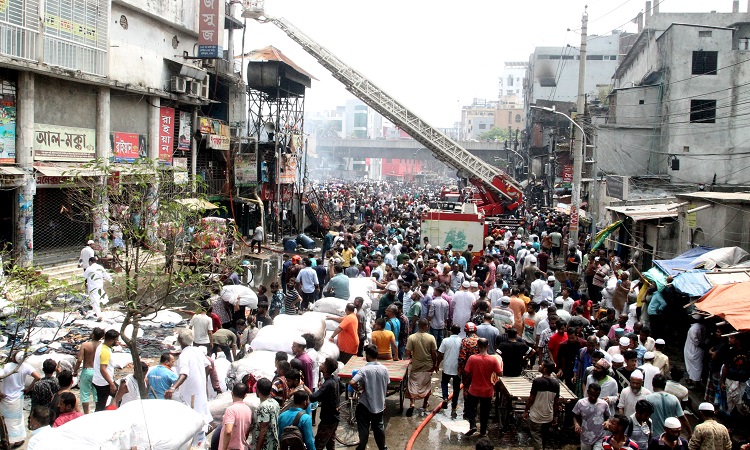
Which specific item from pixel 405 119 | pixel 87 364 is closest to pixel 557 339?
pixel 87 364

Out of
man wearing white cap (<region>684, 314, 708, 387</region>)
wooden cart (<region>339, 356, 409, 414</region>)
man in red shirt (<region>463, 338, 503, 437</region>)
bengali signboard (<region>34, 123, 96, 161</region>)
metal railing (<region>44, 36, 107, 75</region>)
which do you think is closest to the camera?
man in red shirt (<region>463, 338, 503, 437</region>)

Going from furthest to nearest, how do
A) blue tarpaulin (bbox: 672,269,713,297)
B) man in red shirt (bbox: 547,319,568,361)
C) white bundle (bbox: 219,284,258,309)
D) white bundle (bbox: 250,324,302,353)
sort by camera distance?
white bundle (bbox: 219,284,258,309)
blue tarpaulin (bbox: 672,269,713,297)
white bundle (bbox: 250,324,302,353)
man in red shirt (bbox: 547,319,568,361)

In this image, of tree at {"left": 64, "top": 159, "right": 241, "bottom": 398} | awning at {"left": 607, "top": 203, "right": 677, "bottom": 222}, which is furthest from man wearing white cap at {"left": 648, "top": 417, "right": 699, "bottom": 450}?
awning at {"left": 607, "top": 203, "right": 677, "bottom": 222}

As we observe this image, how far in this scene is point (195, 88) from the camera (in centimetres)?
2417

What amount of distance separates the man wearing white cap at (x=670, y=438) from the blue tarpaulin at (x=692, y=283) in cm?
430

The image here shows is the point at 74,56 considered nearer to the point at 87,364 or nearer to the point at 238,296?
the point at 238,296

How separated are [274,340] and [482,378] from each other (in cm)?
305

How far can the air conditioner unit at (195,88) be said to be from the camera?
23984mm

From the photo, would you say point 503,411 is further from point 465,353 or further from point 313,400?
point 313,400

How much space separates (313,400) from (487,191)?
21923 mm

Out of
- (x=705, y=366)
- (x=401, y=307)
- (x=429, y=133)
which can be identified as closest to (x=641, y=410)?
(x=705, y=366)

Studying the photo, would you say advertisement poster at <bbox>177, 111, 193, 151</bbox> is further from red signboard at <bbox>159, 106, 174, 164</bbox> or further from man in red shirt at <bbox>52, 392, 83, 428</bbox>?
man in red shirt at <bbox>52, 392, 83, 428</bbox>

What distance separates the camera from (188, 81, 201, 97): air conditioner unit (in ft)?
78.7

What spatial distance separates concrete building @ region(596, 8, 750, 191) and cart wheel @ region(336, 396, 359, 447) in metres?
23.7
